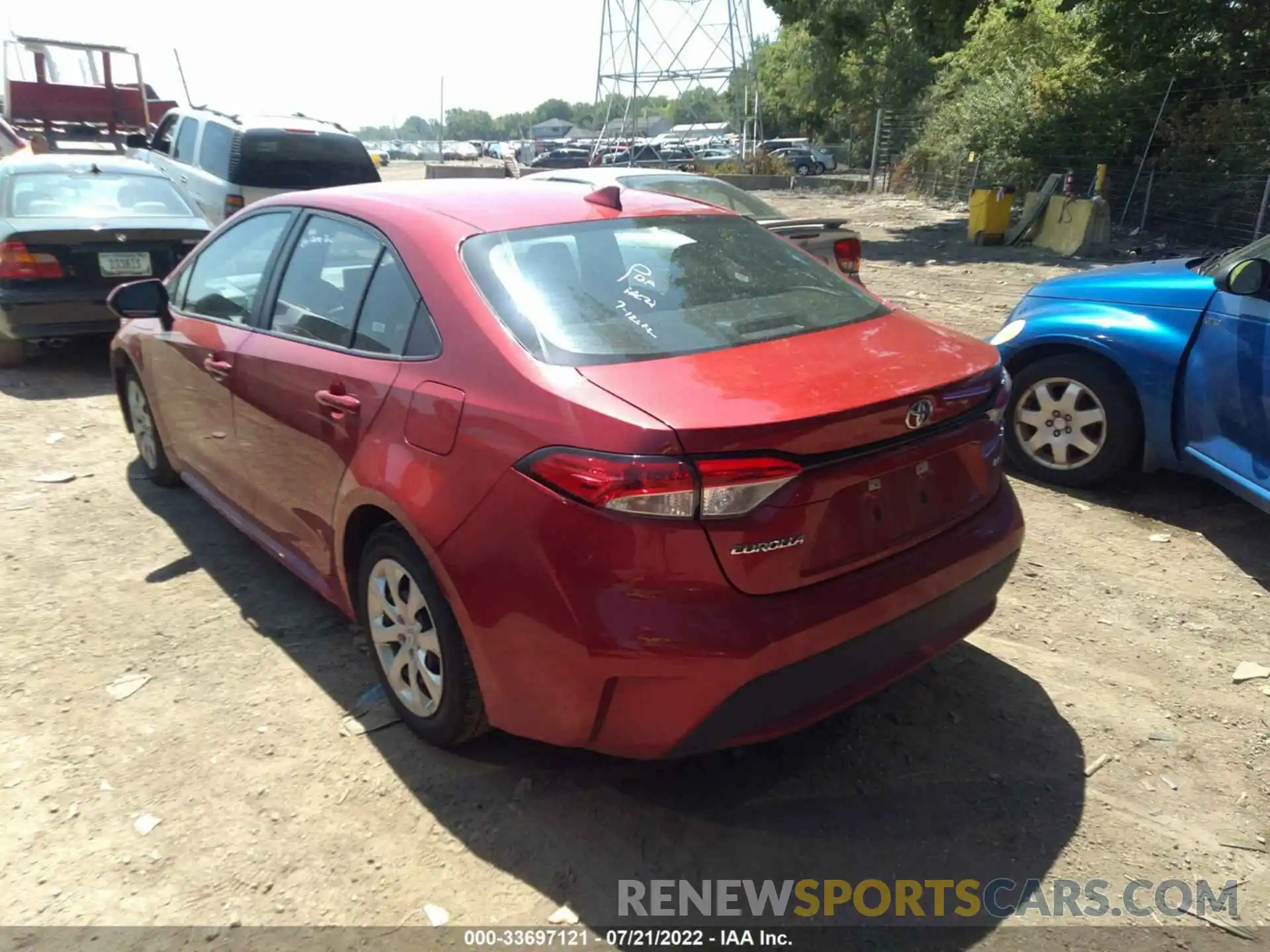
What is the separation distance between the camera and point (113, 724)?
126 inches

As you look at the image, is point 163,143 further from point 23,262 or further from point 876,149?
point 876,149

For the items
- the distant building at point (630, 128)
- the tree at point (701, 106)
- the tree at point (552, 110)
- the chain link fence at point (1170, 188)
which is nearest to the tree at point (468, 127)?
the tree at point (552, 110)

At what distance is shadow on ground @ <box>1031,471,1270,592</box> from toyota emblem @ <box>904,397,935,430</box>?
8.40 ft

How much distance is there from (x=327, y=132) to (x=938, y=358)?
9.23 m

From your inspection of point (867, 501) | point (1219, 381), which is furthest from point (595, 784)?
point (1219, 381)

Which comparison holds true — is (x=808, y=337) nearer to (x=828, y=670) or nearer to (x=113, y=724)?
(x=828, y=670)

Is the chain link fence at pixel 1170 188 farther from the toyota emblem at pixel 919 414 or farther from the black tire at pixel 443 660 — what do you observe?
the black tire at pixel 443 660

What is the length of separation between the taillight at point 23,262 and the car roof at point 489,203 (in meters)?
4.36

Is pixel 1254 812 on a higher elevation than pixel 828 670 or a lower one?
lower

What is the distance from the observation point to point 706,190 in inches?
350

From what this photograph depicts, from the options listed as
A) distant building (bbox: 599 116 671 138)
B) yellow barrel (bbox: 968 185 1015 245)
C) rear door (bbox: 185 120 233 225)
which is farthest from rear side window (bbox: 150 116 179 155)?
distant building (bbox: 599 116 671 138)

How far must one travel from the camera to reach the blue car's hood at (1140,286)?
4.54 meters

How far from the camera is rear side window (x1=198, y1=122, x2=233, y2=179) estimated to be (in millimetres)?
9844

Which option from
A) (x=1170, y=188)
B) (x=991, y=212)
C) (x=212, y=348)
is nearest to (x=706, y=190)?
(x=212, y=348)
